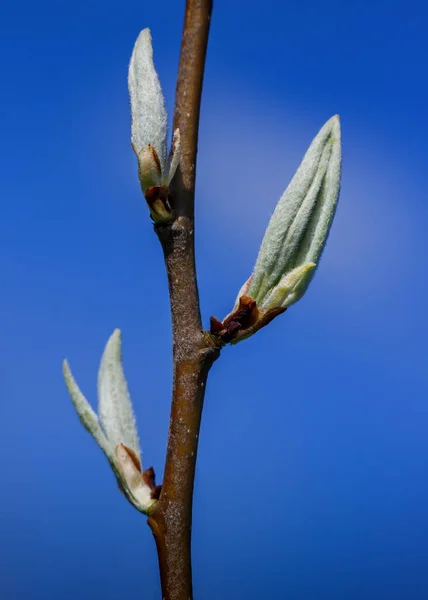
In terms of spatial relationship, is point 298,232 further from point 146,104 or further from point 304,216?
point 146,104

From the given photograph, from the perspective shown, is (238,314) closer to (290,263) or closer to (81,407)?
(290,263)

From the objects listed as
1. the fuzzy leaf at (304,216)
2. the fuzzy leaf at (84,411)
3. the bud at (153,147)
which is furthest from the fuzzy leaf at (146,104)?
the fuzzy leaf at (84,411)

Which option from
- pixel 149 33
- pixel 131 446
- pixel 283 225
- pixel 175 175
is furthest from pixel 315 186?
pixel 131 446

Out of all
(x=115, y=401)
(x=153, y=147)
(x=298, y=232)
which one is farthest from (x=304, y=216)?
(x=115, y=401)

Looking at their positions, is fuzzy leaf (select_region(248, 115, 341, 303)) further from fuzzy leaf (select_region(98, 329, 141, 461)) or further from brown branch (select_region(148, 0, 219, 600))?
fuzzy leaf (select_region(98, 329, 141, 461))

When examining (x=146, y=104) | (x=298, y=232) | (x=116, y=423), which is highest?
(x=146, y=104)

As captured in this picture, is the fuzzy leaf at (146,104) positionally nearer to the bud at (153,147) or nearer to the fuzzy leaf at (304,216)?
the bud at (153,147)
